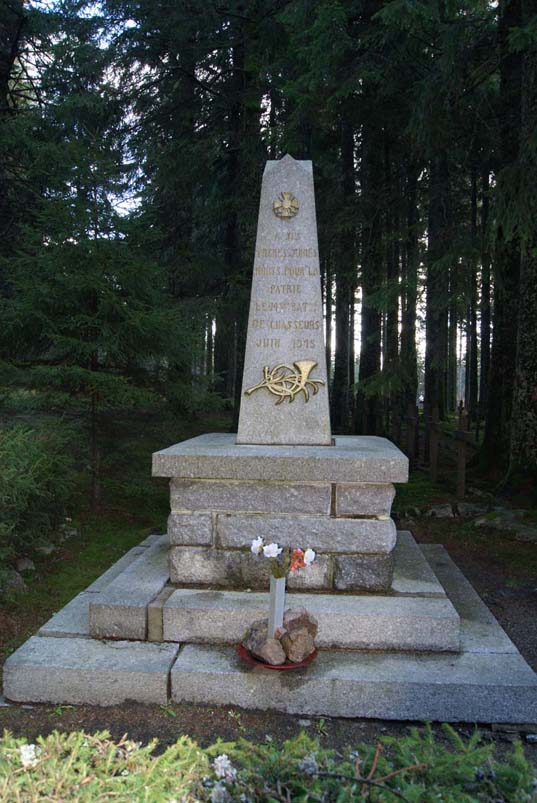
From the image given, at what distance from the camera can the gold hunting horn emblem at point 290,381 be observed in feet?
15.5

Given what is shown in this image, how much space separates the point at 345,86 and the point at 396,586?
7.17 meters

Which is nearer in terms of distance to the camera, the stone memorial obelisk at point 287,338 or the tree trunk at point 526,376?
the stone memorial obelisk at point 287,338

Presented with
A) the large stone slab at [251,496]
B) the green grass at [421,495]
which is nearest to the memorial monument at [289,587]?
the large stone slab at [251,496]

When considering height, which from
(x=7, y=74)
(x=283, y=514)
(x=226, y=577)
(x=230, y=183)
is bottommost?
(x=226, y=577)

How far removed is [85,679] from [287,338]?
279cm

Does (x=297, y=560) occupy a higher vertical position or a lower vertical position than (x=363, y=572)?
higher

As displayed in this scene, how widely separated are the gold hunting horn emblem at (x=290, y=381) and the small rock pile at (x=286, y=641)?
1.88m

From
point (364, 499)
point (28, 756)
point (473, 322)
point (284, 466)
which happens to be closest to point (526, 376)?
point (364, 499)

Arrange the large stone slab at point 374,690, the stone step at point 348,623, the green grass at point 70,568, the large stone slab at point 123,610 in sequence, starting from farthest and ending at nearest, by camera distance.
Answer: the green grass at point 70,568
the large stone slab at point 123,610
the stone step at point 348,623
the large stone slab at point 374,690

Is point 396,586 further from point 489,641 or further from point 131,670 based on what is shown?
point 131,670

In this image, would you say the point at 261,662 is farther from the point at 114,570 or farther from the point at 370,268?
the point at 370,268

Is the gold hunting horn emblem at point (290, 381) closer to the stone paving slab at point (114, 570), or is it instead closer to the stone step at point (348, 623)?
the stone paving slab at point (114, 570)

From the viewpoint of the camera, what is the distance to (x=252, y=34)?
11.7 meters

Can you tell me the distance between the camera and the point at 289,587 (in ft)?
12.7
